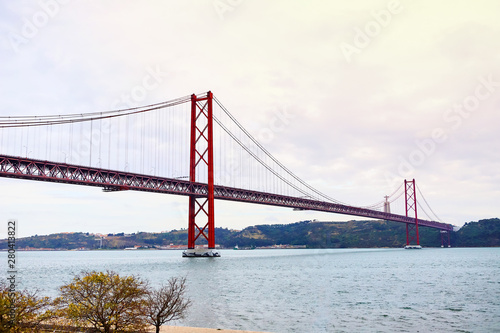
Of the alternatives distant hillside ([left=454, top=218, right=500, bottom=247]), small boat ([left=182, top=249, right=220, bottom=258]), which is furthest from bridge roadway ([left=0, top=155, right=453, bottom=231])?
distant hillside ([left=454, top=218, right=500, bottom=247])

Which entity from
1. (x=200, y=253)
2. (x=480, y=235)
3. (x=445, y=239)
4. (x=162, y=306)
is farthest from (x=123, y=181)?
(x=480, y=235)

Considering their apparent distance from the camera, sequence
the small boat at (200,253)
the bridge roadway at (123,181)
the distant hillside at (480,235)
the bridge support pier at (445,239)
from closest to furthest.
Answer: the bridge roadway at (123,181) → the small boat at (200,253) → the bridge support pier at (445,239) → the distant hillside at (480,235)

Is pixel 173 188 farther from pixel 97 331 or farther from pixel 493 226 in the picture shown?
pixel 493 226

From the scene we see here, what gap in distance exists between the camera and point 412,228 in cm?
16738

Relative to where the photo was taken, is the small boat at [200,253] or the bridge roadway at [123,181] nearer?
the bridge roadway at [123,181]

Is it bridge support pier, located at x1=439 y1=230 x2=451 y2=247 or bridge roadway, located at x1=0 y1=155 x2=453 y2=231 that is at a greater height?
bridge roadway, located at x1=0 y1=155 x2=453 y2=231

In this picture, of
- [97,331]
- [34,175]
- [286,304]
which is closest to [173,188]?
[34,175]

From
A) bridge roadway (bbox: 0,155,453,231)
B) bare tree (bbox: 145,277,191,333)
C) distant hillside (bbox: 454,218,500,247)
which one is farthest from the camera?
distant hillside (bbox: 454,218,500,247)

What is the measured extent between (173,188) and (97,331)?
5350cm

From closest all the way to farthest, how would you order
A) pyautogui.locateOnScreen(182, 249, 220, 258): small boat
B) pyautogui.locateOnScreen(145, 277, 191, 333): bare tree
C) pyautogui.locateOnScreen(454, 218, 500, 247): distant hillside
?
1. pyautogui.locateOnScreen(145, 277, 191, 333): bare tree
2. pyautogui.locateOnScreen(182, 249, 220, 258): small boat
3. pyautogui.locateOnScreen(454, 218, 500, 247): distant hillside

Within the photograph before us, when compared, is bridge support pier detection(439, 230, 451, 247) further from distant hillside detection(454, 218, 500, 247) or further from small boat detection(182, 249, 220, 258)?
small boat detection(182, 249, 220, 258)

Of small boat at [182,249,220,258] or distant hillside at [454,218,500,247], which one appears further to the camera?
distant hillside at [454,218,500,247]

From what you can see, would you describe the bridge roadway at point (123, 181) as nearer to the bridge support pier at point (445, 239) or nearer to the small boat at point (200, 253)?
the small boat at point (200, 253)

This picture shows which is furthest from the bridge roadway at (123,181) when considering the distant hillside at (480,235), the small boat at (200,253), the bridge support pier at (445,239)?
the distant hillside at (480,235)
